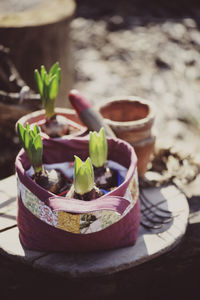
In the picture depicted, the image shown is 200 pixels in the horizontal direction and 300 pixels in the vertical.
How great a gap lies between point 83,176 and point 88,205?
8 centimetres

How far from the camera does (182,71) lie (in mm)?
4098

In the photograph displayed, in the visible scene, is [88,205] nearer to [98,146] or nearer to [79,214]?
[79,214]

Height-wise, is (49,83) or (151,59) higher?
(49,83)

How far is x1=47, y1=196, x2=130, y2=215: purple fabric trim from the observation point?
119cm

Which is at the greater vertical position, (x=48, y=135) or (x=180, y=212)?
(x=48, y=135)

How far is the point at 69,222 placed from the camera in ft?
4.21

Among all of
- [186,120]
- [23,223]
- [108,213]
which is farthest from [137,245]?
[186,120]

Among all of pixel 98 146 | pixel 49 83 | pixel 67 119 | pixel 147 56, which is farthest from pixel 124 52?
pixel 98 146

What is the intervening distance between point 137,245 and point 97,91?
2.63 metres

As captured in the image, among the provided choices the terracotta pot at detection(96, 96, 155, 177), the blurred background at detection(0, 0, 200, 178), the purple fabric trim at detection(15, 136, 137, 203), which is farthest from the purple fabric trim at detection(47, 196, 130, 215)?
the blurred background at detection(0, 0, 200, 178)

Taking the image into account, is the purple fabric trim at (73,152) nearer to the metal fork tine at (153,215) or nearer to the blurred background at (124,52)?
the metal fork tine at (153,215)

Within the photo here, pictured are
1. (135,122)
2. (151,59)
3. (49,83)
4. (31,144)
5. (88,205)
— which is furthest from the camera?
(151,59)

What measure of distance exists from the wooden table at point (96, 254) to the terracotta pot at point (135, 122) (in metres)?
0.23

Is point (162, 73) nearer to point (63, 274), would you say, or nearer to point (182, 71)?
point (182, 71)
